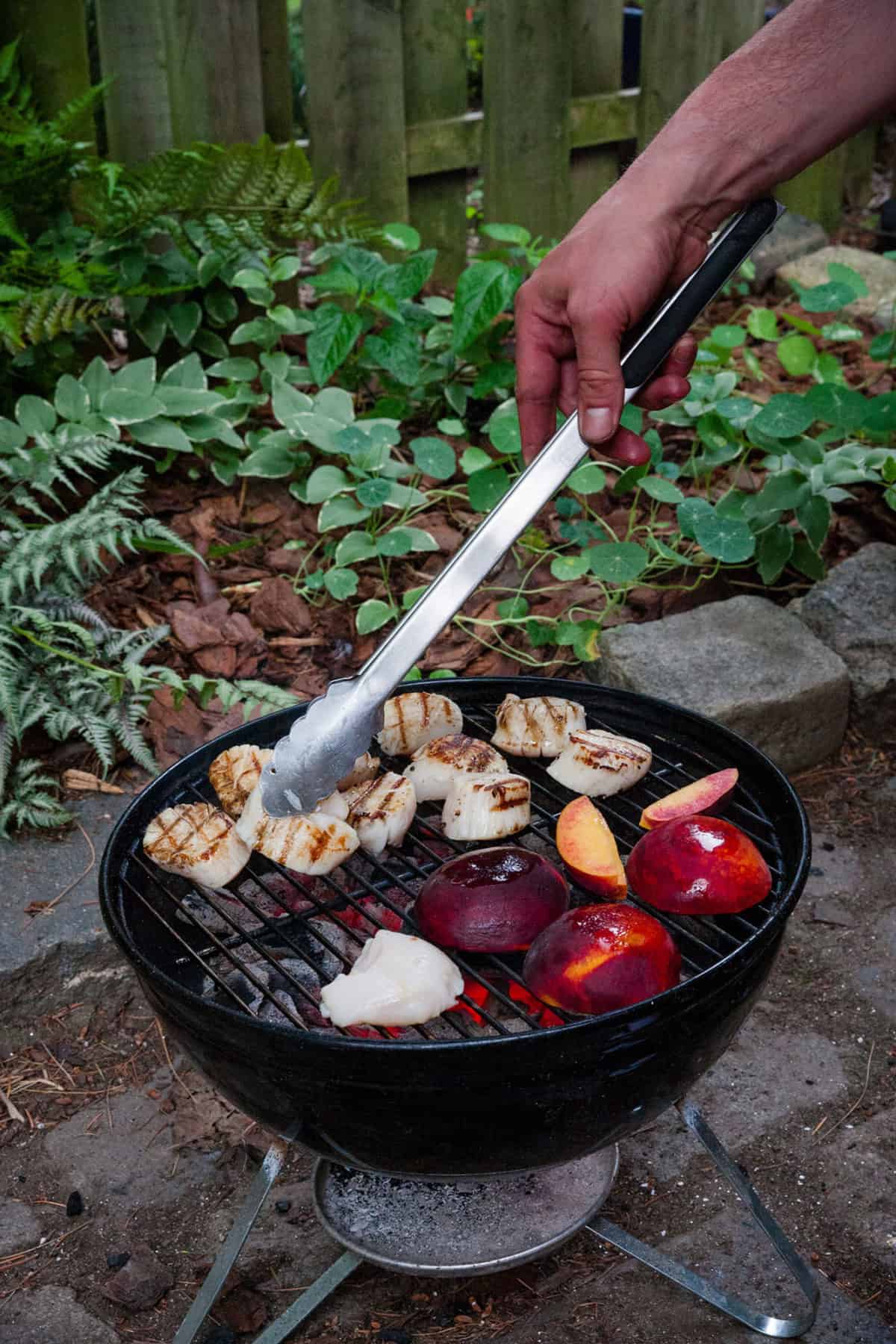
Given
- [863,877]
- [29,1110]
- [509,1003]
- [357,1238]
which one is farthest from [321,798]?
[863,877]

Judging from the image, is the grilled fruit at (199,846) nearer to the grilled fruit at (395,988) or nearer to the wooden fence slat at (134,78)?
the grilled fruit at (395,988)

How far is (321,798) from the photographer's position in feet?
5.51

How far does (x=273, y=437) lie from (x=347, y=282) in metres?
0.48

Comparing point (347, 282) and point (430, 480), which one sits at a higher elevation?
point (347, 282)

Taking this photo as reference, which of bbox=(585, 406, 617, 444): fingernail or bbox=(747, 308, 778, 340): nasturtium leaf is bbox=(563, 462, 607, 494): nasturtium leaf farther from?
bbox=(585, 406, 617, 444): fingernail

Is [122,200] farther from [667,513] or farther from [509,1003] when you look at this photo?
[509,1003]

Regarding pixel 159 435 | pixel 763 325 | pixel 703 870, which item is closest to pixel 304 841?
pixel 703 870

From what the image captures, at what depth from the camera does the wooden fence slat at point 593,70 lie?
14.0 ft

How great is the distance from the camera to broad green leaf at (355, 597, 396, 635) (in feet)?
10.0

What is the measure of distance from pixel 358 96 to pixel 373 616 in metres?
1.90

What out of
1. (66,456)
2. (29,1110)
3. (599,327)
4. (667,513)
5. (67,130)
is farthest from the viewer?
(667,513)

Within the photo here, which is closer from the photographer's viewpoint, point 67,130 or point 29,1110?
point 29,1110

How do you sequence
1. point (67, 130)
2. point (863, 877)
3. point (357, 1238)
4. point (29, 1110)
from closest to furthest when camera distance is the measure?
point (357, 1238) < point (29, 1110) < point (863, 877) < point (67, 130)

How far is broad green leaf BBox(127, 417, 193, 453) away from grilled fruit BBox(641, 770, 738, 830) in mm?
1927
